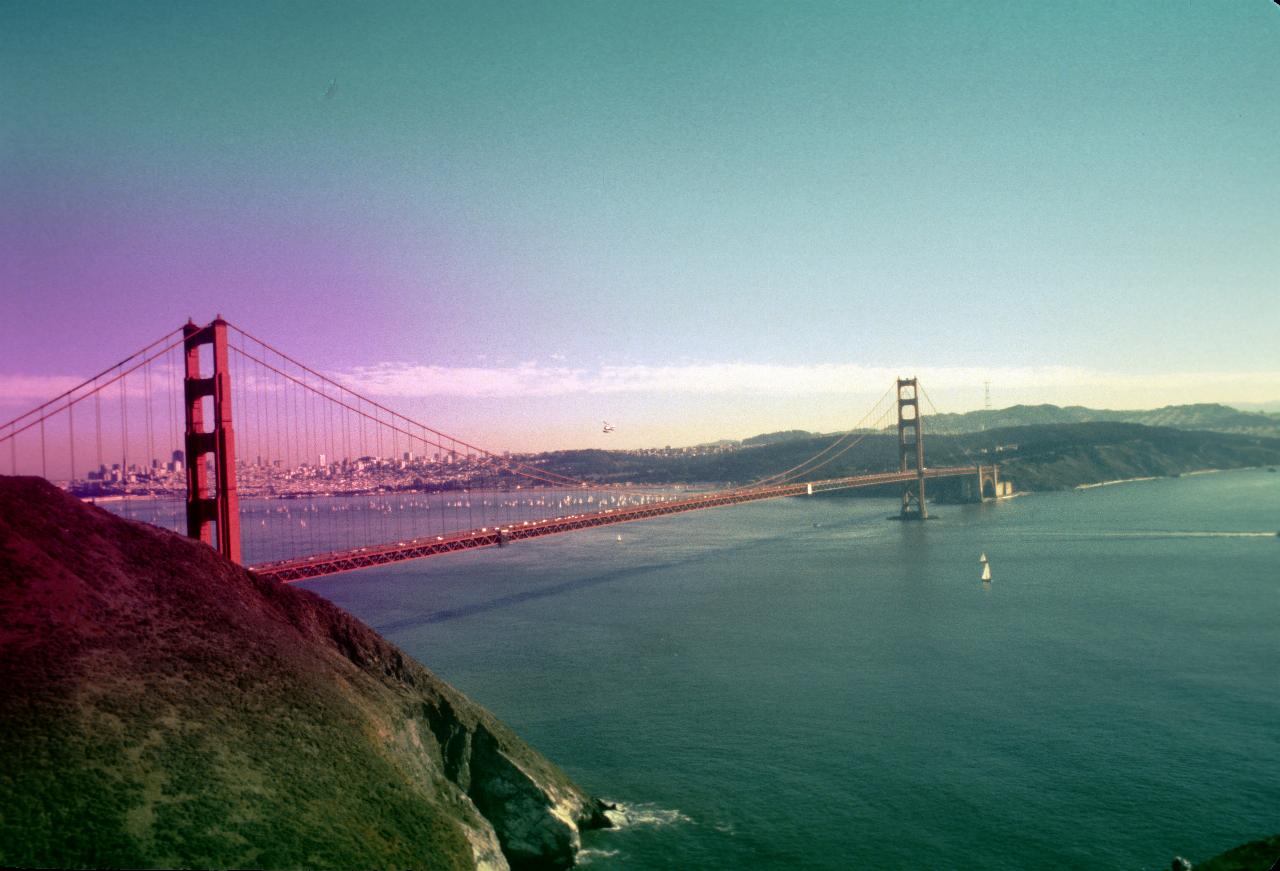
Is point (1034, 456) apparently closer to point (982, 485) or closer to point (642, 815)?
point (982, 485)

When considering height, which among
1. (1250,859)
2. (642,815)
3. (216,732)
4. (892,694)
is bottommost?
(642,815)

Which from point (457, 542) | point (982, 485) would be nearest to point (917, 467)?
point (982, 485)

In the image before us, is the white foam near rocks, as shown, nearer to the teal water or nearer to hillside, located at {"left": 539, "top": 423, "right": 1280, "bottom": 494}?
the teal water

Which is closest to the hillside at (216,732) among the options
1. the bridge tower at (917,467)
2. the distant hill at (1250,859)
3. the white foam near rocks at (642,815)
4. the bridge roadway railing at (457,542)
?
the white foam near rocks at (642,815)

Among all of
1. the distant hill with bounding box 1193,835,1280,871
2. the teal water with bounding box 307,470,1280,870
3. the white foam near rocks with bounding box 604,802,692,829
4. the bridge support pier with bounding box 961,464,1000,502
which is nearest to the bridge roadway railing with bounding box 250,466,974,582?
the teal water with bounding box 307,470,1280,870

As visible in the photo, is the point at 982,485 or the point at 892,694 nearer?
the point at 892,694

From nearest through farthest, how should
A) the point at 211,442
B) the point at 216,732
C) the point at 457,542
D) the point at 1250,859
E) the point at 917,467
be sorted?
1. the point at 1250,859
2. the point at 216,732
3. the point at 211,442
4. the point at 457,542
5. the point at 917,467
